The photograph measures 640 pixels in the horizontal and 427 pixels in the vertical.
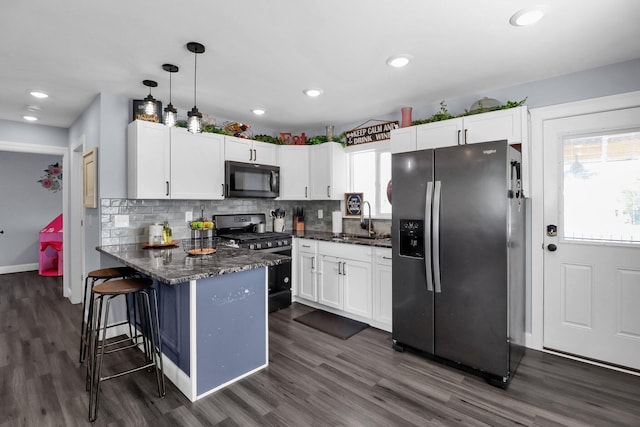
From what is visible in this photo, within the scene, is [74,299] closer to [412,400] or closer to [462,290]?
[412,400]

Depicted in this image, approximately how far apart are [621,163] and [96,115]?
4683 mm

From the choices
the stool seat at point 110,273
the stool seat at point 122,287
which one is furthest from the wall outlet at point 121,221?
the stool seat at point 122,287

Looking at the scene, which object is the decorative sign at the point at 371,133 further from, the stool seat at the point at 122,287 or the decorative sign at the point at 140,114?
the stool seat at the point at 122,287

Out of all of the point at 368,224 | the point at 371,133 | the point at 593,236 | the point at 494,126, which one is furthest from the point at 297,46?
the point at 593,236

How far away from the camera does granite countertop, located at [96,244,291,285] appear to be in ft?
6.47

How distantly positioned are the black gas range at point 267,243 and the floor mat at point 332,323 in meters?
0.39

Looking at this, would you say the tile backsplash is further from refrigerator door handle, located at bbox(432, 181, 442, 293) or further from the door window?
the door window

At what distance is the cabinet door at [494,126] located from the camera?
8.80 ft

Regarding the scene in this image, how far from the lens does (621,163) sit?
8.25ft

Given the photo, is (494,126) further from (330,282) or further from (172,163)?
(172,163)

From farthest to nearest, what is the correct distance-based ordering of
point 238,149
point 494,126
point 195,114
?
point 238,149, point 494,126, point 195,114

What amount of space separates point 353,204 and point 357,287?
118 cm

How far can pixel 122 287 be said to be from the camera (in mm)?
2154

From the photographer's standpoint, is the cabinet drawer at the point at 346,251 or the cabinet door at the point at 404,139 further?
the cabinet drawer at the point at 346,251
